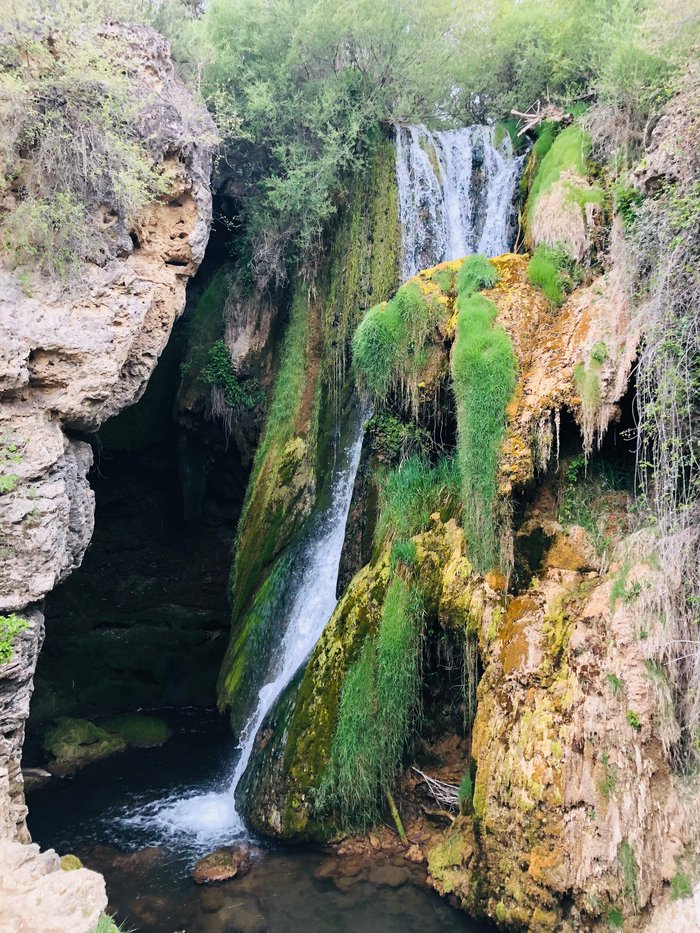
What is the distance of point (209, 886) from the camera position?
21.4 feet

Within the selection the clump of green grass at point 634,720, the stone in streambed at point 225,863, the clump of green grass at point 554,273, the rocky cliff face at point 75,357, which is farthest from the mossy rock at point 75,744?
the clump of green grass at point 554,273

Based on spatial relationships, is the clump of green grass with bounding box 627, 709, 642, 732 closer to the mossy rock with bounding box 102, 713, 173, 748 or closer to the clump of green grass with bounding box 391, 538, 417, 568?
the clump of green grass with bounding box 391, 538, 417, 568

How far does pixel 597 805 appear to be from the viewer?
15.7 feet

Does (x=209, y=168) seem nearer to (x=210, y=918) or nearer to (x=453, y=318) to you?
(x=453, y=318)

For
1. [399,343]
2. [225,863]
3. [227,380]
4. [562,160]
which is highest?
[562,160]

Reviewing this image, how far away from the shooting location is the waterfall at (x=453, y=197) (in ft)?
32.8

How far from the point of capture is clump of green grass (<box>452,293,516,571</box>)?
20.8 ft

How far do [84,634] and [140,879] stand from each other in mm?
6556

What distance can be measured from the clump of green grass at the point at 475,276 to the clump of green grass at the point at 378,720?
3396mm

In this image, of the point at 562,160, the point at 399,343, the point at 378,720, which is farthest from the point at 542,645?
the point at 562,160

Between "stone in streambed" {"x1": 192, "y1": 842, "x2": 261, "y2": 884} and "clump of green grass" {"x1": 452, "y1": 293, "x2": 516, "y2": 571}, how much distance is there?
388 centimetres

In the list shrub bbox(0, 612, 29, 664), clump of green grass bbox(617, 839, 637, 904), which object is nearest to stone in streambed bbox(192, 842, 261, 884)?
shrub bbox(0, 612, 29, 664)

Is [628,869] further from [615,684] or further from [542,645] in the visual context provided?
[542,645]

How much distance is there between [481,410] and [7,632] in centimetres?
480
